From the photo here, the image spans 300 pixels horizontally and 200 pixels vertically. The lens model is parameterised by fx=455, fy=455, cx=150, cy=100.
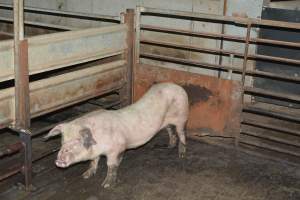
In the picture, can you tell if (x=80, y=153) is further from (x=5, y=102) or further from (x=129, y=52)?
(x=129, y=52)

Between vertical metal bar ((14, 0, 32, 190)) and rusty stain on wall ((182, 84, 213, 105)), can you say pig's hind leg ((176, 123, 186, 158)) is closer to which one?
rusty stain on wall ((182, 84, 213, 105))

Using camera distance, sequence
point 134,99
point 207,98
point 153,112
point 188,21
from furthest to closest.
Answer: point 188,21 < point 134,99 < point 207,98 < point 153,112

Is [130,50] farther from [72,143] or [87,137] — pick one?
[72,143]

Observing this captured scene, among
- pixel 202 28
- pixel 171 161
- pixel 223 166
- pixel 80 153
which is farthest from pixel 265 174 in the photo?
pixel 202 28

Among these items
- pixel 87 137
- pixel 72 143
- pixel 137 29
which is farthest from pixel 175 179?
pixel 137 29

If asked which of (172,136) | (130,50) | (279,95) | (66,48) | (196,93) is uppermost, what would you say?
(66,48)

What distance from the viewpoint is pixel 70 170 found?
5086mm

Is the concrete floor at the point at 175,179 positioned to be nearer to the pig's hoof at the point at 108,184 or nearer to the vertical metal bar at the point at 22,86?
the pig's hoof at the point at 108,184

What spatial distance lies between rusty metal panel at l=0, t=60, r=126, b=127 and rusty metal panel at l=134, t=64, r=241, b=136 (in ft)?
1.47

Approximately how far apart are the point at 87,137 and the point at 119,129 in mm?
465

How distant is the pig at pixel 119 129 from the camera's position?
4328mm

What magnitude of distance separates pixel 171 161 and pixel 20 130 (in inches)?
72.3

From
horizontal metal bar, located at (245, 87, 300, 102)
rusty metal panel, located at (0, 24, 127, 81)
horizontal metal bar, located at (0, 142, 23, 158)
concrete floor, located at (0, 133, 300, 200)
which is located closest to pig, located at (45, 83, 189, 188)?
concrete floor, located at (0, 133, 300, 200)

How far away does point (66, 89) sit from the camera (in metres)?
4.95
